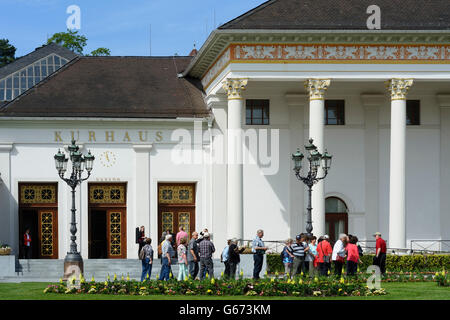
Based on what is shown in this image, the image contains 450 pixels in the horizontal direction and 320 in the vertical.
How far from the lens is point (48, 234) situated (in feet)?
137

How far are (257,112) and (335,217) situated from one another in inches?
241

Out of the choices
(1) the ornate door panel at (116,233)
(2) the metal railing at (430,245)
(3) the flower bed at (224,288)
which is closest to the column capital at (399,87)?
(2) the metal railing at (430,245)

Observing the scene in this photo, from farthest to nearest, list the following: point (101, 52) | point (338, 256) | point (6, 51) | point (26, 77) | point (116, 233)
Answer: point (6, 51)
point (101, 52)
point (26, 77)
point (116, 233)
point (338, 256)

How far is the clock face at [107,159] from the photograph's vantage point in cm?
4206

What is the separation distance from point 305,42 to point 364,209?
9.27 m

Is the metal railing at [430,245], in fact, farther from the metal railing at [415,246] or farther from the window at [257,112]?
the window at [257,112]

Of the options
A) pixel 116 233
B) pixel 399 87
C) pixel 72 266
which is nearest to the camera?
pixel 72 266

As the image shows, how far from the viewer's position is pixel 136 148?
1662 inches

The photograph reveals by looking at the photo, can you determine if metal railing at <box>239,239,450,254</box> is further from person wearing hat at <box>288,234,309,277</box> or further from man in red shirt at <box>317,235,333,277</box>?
person wearing hat at <box>288,234,309,277</box>

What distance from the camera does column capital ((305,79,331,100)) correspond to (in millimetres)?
38500

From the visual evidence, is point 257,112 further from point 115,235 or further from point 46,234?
point 46,234

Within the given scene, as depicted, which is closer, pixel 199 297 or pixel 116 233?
pixel 199 297

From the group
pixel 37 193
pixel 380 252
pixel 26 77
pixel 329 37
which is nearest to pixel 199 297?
pixel 380 252
